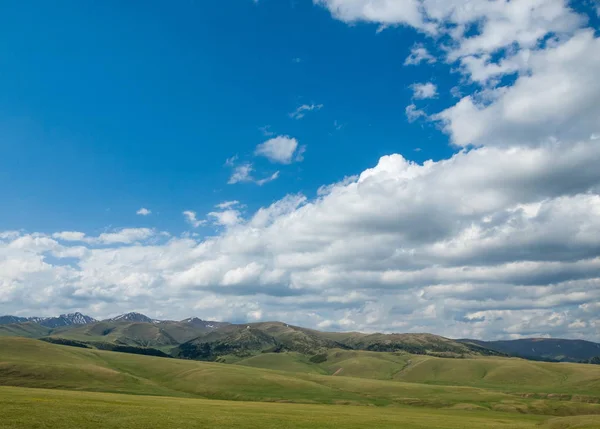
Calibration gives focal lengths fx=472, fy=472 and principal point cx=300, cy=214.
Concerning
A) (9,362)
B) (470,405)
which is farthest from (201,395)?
(470,405)

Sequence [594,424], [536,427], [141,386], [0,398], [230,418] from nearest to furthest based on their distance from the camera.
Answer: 1. [0,398]
2. [230,418]
3. [594,424]
4. [536,427]
5. [141,386]

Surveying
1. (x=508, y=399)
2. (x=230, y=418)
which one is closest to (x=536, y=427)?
(x=230, y=418)

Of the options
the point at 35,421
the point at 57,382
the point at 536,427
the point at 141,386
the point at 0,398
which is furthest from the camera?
the point at 141,386

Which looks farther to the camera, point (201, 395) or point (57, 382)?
point (201, 395)

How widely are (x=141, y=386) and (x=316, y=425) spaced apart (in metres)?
137

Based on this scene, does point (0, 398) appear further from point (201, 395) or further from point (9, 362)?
point (9, 362)

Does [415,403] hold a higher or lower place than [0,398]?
lower

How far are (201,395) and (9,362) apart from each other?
78901mm

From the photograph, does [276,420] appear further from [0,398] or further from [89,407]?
[0,398]

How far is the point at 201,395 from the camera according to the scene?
630 feet

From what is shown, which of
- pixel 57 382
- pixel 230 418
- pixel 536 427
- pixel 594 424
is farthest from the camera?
pixel 57 382

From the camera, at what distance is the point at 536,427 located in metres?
94.6

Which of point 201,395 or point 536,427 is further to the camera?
point 201,395

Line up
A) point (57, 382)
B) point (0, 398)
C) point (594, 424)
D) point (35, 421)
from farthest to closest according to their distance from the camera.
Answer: point (57, 382) → point (594, 424) → point (0, 398) → point (35, 421)
